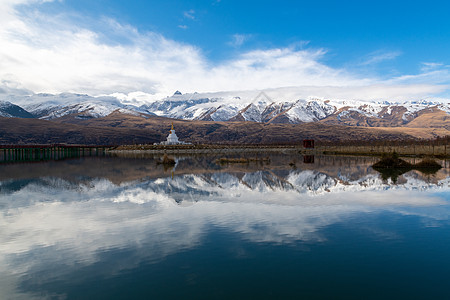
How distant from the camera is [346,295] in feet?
35.4

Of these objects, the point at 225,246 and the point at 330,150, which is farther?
the point at 330,150

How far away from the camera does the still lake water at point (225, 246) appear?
37.6 feet

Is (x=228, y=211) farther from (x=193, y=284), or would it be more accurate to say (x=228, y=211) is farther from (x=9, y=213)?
(x=9, y=213)

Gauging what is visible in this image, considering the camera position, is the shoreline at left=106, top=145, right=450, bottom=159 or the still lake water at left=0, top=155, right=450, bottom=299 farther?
the shoreline at left=106, top=145, right=450, bottom=159

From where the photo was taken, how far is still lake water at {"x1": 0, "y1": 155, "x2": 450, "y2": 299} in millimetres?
11445

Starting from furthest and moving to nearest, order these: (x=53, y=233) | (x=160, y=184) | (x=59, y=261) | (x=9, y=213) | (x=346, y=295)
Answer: (x=160, y=184), (x=9, y=213), (x=53, y=233), (x=59, y=261), (x=346, y=295)

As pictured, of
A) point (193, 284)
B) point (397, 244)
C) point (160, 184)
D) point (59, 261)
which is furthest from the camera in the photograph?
point (160, 184)

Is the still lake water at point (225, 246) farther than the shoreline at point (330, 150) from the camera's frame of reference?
No

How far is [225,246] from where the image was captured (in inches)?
620

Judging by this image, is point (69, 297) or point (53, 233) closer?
point (69, 297)

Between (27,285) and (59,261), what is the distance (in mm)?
2176

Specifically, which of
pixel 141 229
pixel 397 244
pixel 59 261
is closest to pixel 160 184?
pixel 141 229

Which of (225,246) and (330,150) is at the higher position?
(225,246)

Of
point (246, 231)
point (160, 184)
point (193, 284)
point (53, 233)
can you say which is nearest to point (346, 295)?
point (193, 284)
